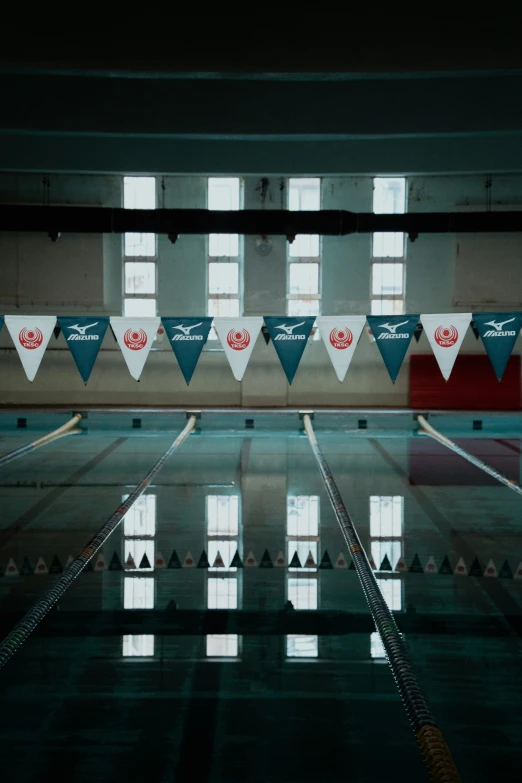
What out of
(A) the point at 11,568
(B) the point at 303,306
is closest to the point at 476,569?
(A) the point at 11,568

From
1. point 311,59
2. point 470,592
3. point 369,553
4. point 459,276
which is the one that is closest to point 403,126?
point 311,59

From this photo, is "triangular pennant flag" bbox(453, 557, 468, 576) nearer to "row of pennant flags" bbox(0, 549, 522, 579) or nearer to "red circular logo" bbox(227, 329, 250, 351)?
"row of pennant flags" bbox(0, 549, 522, 579)

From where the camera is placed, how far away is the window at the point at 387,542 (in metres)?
4.62

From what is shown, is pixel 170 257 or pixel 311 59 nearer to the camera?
pixel 311 59

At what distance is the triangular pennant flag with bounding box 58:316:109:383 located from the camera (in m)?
11.4

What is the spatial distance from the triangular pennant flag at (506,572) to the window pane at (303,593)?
1219 mm

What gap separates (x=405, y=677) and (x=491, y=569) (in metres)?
2.11

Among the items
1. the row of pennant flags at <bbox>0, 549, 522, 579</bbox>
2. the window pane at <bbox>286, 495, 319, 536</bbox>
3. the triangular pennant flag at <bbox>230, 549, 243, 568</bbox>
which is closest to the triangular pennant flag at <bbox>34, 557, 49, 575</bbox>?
the row of pennant flags at <bbox>0, 549, 522, 579</bbox>

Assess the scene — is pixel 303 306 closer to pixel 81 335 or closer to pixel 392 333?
pixel 392 333

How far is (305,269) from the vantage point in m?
16.5

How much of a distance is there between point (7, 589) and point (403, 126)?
630cm

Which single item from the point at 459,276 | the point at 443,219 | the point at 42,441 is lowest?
the point at 42,441

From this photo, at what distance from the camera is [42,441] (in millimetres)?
12156

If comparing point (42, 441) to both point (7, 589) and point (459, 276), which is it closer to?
point (7, 589)
